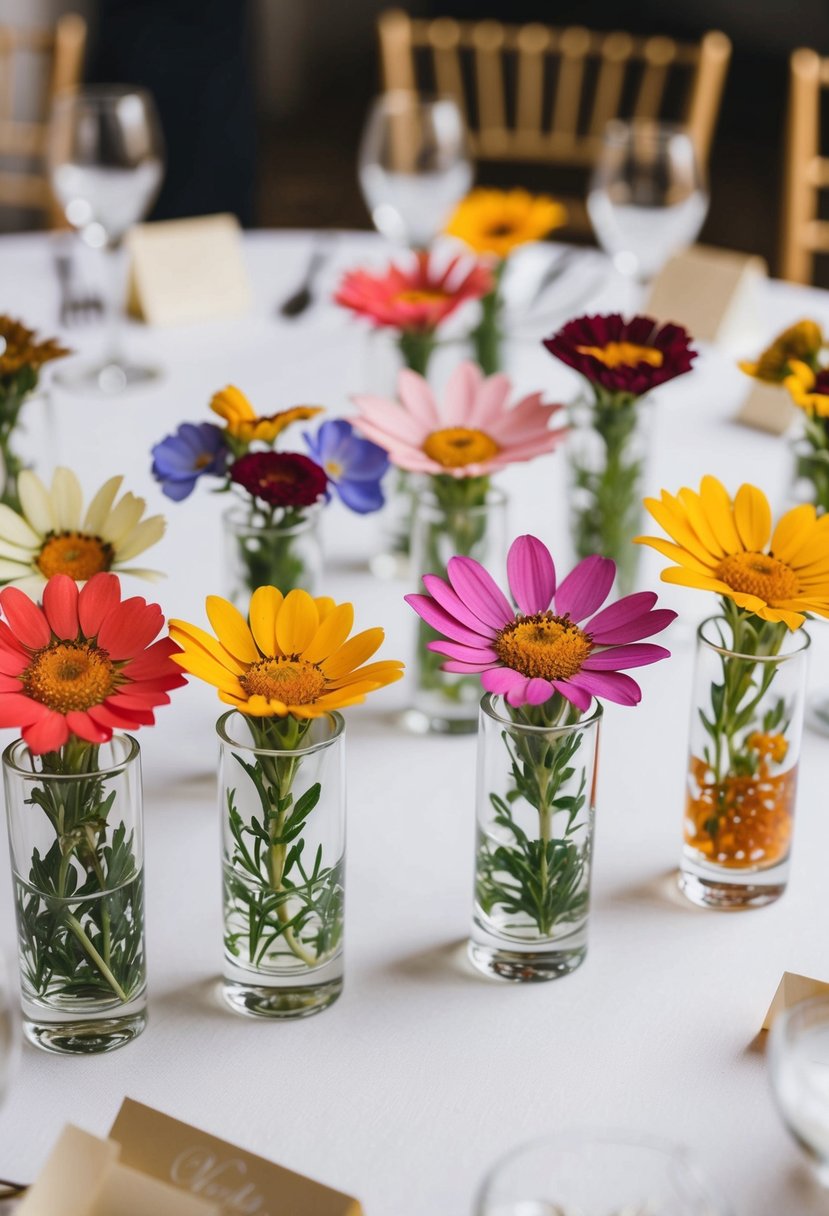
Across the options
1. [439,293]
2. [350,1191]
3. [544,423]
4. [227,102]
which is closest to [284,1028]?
[350,1191]

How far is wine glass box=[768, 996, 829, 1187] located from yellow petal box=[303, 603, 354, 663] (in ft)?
0.93

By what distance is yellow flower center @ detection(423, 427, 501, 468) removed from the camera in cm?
107

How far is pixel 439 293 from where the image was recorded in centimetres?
137

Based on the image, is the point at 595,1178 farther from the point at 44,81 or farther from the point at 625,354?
the point at 44,81

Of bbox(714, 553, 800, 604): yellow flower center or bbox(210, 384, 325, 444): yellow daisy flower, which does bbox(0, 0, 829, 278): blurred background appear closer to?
bbox(210, 384, 325, 444): yellow daisy flower

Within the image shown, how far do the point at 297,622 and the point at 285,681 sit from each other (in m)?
0.05

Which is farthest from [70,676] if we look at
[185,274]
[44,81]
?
[44,81]

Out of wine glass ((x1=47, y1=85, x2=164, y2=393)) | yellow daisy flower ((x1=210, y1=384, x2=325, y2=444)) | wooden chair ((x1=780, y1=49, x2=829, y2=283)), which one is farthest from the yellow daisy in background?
wooden chair ((x1=780, y1=49, x2=829, y2=283))

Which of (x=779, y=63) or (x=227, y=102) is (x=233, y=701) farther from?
(x=779, y=63)

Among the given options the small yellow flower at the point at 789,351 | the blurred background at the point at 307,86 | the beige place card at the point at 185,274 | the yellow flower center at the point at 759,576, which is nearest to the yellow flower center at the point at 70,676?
the yellow flower center at the point at 759,576

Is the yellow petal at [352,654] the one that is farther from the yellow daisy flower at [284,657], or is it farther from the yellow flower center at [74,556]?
the yellow flower center at [74,556]

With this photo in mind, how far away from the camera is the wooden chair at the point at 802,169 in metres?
2.17

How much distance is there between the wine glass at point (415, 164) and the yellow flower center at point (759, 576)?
109cm

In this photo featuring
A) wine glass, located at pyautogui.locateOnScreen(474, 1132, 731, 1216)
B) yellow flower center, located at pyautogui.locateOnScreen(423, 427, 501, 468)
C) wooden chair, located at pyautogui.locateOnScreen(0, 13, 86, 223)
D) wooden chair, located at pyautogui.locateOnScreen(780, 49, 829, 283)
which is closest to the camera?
wine glass, located at pyautogui.locateOnScreen(474, 1132, 731, 1216)
